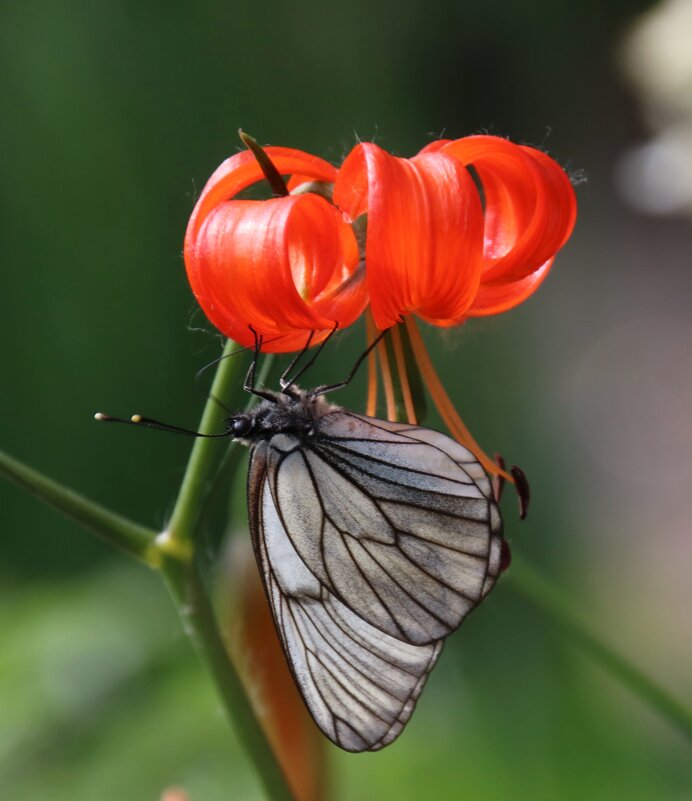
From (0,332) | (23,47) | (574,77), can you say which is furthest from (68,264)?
(574,77)

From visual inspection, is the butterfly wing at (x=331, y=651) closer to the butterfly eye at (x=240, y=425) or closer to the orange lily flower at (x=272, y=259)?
the butterfly eye at (x=240, y=425)

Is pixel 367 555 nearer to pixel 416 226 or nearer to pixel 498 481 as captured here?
pixel 498 481

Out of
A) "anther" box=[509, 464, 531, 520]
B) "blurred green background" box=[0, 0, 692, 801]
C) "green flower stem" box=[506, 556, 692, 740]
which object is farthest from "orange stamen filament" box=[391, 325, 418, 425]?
"blurred green background" box=[0, 0, 692, 801]

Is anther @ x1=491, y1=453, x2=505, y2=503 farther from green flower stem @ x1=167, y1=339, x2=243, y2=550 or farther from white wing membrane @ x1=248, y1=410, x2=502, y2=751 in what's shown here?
green flower stem @ x1=167, y1=339, x2=243, y2=550

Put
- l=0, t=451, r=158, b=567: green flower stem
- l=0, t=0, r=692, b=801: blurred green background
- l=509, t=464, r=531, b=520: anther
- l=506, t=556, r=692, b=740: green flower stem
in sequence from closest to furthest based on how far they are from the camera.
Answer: l=0, t=451, r=158, b=567: green flower stem
l=509, t=464, r=531, b=520: anther
l=506, t=556, r=692, b=740: green flower stem
l=0, t=0, r=692, b=801: blurred green background

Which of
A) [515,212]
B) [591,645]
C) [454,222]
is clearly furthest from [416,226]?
[591,645]

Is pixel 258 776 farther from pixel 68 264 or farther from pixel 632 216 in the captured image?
pixel 632 216
